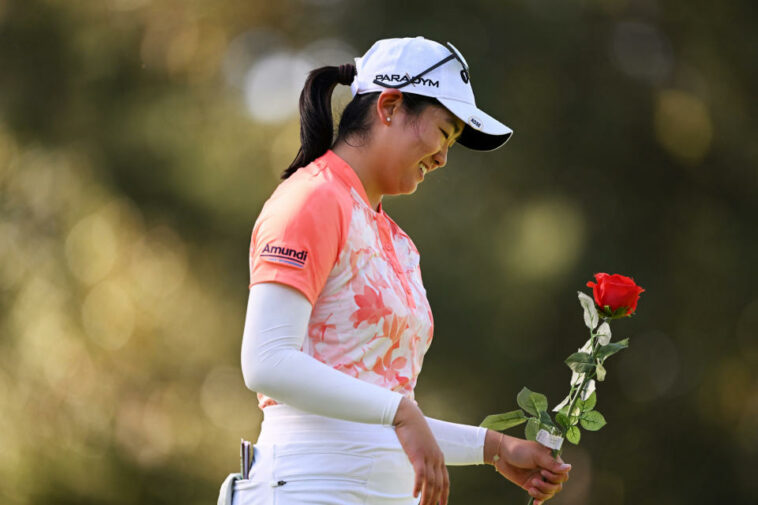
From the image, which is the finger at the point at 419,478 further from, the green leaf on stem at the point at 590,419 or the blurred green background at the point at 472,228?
the blurred green background at the point at 472,228

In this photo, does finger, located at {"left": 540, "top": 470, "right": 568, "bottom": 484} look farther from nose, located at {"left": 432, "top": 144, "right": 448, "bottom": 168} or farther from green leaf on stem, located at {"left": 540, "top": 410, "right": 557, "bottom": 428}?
nose, located at {"left": 432, "top": 144, "right": 448, "bottom": 168}

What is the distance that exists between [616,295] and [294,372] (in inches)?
22.4

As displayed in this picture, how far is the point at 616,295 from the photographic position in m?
1.57

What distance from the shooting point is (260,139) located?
426 cm

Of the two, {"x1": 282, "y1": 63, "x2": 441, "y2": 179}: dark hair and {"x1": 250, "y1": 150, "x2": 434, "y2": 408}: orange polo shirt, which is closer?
{"x1": 250, "y1": 150, "x2": 434, "y2": 408}: orange polo shirt

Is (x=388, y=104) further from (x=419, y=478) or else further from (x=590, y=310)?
(x=419, y=478)

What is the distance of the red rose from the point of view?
1.56 m

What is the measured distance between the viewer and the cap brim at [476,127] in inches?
63.4

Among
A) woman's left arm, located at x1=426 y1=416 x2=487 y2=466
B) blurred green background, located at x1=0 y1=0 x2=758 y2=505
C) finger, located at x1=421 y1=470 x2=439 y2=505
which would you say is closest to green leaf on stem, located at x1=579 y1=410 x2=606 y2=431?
woman's left arm, located at x1=426 y1=416 x2=487 y2=466

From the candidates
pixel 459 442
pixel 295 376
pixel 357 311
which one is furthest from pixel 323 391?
pixel 459 442

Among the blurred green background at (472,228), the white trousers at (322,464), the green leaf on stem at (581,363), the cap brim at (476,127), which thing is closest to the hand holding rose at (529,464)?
the green leaf on stem at (581,363)

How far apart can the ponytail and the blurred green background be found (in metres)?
2.43

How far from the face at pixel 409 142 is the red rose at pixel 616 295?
340mm

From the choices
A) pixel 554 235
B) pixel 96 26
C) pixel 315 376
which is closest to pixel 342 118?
pixel 315 376
